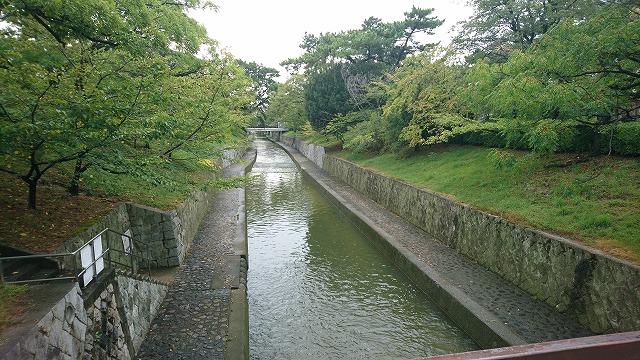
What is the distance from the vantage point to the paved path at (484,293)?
6414 mm

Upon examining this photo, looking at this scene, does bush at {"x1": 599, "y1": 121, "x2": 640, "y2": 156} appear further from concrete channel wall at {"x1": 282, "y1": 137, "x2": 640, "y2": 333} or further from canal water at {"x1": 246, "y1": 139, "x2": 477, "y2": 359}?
canal water at {"x1": 246, "y1": 139, "x2": 477, "y2": 359}

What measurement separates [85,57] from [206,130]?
308 cm

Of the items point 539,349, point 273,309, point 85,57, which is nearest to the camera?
point 539,349

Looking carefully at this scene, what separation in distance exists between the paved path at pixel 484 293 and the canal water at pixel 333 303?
2.32 feet

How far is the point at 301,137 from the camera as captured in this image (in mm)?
48250

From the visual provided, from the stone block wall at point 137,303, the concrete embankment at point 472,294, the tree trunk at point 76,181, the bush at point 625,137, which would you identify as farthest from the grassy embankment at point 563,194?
the tree trunk at point 76,181

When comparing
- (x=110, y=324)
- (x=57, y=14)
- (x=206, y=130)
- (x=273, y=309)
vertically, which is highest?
(x=57, y=14)

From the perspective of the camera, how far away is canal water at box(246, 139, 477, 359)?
6.96 metres

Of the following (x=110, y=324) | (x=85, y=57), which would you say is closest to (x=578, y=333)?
(x=110, y=324)

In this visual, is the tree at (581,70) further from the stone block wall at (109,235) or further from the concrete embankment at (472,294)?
the stone block wall at (109,235)

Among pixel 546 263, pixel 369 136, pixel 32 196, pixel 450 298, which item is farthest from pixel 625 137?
pixel 32 196

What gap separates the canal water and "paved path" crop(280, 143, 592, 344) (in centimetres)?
71

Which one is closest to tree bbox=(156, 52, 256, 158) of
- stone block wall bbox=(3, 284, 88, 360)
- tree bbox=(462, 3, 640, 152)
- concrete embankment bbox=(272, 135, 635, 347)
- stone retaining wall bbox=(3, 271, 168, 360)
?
stone retaining wall bbox=(3, 271, 168, 360)

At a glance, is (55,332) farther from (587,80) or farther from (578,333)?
(587,80)
